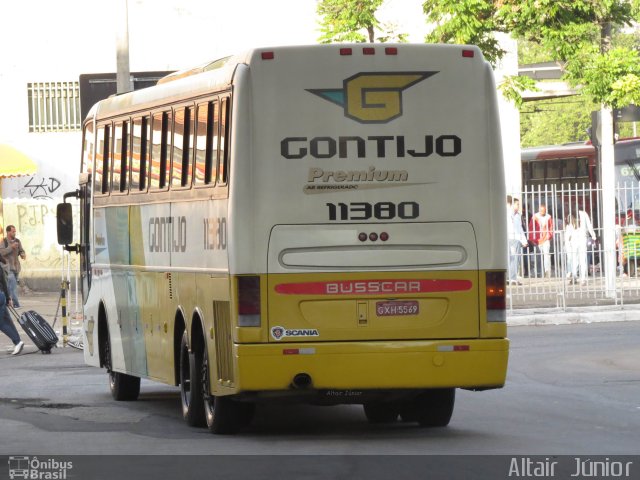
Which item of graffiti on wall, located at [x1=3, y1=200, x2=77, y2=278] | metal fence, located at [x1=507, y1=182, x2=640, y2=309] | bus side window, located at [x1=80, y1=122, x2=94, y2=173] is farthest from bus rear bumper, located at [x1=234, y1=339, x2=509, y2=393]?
graffiti on wall, located at [x1=3, y1=200, x2=77, y2=278]

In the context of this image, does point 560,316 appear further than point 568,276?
No

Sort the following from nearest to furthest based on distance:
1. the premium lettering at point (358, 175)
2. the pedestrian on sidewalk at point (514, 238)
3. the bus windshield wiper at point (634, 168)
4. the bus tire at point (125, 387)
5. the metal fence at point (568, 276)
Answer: the premium lettering at point (358, 175), the bus tire at point (125, 387), the metal fence at point (568, 276), the pedestrian on sidewalk at point (514, 238), the bus windshield wiper at point (634, 168)

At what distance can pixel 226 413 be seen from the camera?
12.8 m

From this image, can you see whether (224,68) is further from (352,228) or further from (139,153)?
(139,153)

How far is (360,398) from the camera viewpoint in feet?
40.9

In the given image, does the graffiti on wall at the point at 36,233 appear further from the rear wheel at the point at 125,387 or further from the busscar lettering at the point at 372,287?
the busscar lettering at the point at 372,287

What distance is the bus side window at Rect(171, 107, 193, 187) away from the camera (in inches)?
537

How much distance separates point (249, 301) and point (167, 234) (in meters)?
2.46

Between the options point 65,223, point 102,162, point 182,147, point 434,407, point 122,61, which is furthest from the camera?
point 122,61

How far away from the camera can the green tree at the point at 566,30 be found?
29.5 meters

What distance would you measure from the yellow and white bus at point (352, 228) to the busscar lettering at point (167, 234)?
0.90m

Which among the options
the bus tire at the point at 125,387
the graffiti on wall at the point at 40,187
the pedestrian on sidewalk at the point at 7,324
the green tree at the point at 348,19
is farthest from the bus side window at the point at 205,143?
the graffiti on wall at the point at 40,187

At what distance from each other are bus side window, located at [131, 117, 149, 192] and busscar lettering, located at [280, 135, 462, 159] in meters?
3.21

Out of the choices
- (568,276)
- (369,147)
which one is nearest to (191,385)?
(369,147)
